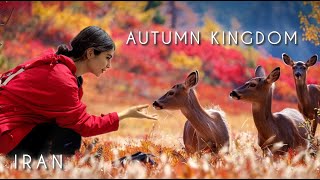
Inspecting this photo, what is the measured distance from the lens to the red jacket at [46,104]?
554cm

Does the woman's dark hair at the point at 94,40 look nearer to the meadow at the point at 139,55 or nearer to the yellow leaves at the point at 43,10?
the meadow at the point at 139,55

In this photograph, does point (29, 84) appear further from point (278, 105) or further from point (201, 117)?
point (278, 105)

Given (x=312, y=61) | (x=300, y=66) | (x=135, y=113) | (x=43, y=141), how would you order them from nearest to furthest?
(x=135, y=113)
(x=43, y=141)
(x=312, y=61)
(x=300, y=66)

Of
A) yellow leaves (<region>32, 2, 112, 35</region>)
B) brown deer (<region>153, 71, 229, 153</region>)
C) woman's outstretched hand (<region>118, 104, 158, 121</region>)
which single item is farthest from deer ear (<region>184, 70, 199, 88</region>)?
yellow leaves (<region>32, 2, 112, 35</region>)

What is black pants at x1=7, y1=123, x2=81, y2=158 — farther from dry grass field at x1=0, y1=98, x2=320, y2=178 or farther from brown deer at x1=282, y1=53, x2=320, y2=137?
brown deer at x1=282, y1=53, x2=320, y2=137

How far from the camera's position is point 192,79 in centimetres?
659

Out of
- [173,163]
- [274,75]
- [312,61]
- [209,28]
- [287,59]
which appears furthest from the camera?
[209,28]

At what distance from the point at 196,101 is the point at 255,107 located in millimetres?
546

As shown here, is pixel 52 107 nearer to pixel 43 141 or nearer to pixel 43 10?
pixel 43 141

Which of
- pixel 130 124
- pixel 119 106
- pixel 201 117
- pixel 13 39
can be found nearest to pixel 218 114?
pixel 201 117

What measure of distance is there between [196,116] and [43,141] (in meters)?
1.63

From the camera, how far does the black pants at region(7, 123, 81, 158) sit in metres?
5.68

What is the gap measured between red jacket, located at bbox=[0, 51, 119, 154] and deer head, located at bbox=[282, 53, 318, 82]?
2.59m

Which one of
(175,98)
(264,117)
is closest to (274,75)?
(264,117)
